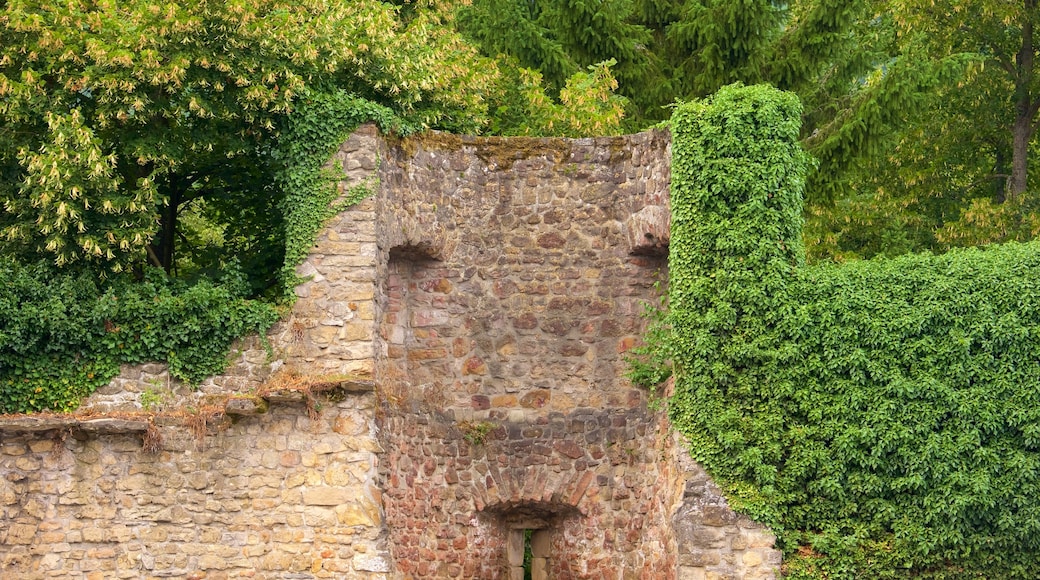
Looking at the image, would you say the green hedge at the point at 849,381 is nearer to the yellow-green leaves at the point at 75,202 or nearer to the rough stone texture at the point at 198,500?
the rough stone texture at the point at 198,500

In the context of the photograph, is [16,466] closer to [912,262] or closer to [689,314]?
[689,314]

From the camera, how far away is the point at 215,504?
481 inches

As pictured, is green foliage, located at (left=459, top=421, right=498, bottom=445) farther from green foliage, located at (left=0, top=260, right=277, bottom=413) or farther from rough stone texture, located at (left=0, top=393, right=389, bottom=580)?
green foliage, located at (left=0, top=260, right=277, bottom=413)

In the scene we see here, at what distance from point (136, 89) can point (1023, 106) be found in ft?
41.1

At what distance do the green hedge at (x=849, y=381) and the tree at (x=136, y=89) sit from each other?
3.53 m

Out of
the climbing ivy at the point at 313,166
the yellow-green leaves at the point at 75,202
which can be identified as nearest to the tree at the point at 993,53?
the climbing ivy at the point at 313,166

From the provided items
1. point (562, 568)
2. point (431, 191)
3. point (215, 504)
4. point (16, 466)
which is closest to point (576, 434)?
point (562, 568)

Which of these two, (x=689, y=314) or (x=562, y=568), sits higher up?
(x=689, y=314)

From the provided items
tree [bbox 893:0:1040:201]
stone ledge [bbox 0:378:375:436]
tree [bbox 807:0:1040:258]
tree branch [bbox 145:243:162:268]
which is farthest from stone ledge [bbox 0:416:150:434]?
tree [bbox 893:0:1040:201]

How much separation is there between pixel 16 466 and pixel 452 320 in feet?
14.6

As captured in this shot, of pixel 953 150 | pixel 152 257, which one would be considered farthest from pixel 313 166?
pixel 953 150

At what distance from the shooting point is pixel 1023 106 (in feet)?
61.8

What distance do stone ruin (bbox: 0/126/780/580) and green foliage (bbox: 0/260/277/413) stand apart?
8.8 inches

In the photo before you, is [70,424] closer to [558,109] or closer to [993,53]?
[558,109]
